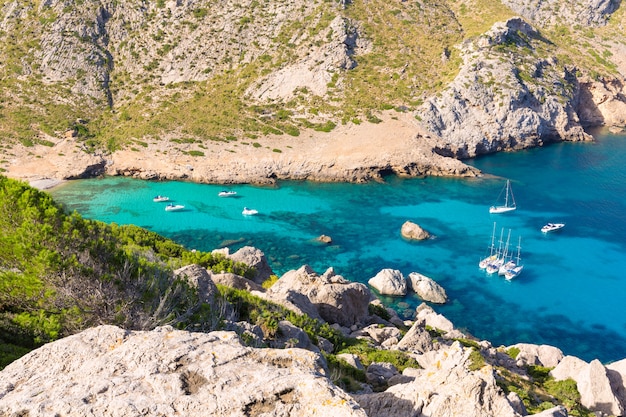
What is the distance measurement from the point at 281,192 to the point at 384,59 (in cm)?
4467

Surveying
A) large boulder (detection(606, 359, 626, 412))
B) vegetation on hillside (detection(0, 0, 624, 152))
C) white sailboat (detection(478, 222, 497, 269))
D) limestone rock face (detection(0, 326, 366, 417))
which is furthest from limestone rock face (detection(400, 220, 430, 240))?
limestone rock face (detection(0, 326, 366, 417))

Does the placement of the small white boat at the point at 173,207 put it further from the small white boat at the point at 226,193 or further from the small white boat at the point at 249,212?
the small white boat at the point at 249,212

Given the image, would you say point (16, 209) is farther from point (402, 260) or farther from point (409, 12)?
point (409, 12)

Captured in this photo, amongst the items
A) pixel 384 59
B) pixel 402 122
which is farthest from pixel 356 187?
pixel 384 59

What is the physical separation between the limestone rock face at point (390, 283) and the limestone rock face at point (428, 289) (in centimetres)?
106

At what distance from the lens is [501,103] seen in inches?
3354

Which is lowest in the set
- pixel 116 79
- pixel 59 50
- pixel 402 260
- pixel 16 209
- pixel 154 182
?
pixel 402 260

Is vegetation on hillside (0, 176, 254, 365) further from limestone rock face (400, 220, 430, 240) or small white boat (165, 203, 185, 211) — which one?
small white boat (165, 203, 185, 211)

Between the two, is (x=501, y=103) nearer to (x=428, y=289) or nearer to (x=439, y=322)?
(x=428, y=289)

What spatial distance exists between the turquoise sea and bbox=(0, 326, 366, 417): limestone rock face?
32921mm

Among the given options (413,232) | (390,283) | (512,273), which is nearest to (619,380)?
(390,283)

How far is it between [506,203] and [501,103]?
32.6 m

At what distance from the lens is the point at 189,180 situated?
227 ft

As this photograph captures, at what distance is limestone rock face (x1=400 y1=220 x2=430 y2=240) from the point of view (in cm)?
5191
